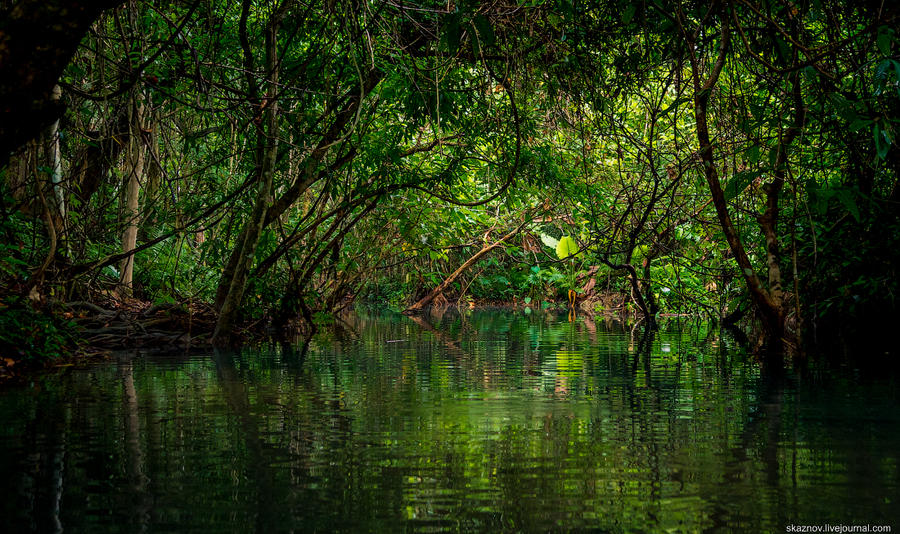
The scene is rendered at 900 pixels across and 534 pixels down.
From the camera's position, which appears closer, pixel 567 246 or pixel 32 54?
pixel 32 54

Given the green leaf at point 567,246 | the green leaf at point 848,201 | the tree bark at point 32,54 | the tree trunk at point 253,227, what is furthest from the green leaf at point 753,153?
the green leaf at point 567,246

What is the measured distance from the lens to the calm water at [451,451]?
2201 millimetres

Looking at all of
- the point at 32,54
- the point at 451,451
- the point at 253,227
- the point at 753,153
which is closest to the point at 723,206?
the point at 753,153

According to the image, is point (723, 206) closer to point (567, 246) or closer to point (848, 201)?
point (848, 201)

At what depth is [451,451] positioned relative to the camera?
9.79 ft

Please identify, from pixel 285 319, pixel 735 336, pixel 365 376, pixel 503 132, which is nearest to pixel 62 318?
pixel 365 376

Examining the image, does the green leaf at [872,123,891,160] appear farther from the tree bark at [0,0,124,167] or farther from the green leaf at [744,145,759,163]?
the tree bark at [0,0,124,167]

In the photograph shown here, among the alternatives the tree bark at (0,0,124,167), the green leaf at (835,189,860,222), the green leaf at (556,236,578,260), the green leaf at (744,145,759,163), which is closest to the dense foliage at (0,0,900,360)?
the green leaf at (835,189,860,222)

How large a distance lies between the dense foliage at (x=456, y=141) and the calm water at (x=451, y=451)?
118cm

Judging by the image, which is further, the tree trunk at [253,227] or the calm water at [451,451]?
the tree trunk at [253,227]

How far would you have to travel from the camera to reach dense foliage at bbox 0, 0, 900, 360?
4.98 m

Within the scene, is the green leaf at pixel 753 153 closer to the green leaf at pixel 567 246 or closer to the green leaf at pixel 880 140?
the green leaf at pixel 880 140

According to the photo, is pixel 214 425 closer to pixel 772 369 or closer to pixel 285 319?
pixel 772 369

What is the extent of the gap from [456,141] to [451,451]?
7305mm
